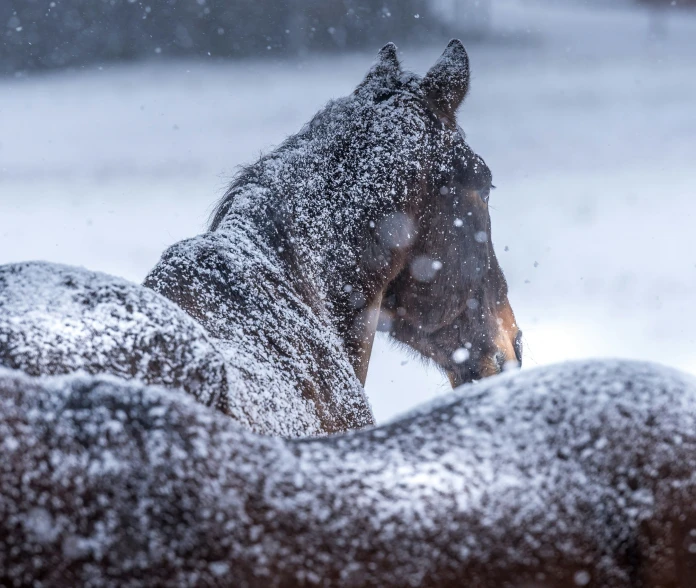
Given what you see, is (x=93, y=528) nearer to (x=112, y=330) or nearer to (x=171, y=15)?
(x=112, y=330)

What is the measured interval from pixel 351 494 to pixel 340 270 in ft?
3.95

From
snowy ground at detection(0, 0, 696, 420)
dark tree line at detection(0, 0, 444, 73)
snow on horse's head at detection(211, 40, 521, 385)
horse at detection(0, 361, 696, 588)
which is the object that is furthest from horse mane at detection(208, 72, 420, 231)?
snowy ground at detection(0, 0, 696, 420)

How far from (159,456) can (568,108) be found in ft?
34.8

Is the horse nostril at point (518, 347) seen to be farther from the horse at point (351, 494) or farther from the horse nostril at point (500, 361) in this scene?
the horse at point (351, 494)

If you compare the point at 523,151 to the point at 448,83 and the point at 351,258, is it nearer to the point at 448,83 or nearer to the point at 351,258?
the point at 448,83

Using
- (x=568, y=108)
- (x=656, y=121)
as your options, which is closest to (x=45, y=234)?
(x=568, y=108)

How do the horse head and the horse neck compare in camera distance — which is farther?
the horse head

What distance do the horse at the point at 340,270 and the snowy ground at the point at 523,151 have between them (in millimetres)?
5441

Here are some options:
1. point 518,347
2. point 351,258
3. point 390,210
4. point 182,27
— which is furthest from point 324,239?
point 182,27

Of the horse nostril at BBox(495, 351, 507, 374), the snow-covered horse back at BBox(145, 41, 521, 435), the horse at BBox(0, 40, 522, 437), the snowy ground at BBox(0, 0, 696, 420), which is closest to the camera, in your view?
the horse at BBox(0, 40, 522, 437)

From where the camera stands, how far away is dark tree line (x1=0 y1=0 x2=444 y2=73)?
6.64 meters

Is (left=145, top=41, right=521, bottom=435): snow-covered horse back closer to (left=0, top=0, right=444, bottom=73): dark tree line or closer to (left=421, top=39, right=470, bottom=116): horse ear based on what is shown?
(left=421, top=39, right=470, bottom=116): horse ear

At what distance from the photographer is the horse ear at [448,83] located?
1.93 m

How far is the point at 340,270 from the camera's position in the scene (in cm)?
173
